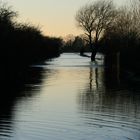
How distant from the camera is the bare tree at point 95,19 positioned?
110 meters

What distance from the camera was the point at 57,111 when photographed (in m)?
18.7

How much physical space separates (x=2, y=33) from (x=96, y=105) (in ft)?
95.5

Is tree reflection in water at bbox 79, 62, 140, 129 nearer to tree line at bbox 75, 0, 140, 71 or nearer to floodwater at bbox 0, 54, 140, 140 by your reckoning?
floodwater at bbox 0, 54, 140, 140

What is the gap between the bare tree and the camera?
11016 cm

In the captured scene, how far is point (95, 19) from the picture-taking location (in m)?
113

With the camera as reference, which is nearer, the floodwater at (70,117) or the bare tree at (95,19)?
the floodwater at (70,117)

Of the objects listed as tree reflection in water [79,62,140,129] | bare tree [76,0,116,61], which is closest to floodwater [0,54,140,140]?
tree reflection in water [79,62,140,129]

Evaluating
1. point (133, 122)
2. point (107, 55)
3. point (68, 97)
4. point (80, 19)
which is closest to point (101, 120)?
point (133, 122)

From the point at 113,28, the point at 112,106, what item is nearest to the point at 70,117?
the point at 112,106

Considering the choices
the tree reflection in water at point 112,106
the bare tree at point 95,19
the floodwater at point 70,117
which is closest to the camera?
the floodwater at point 70,117

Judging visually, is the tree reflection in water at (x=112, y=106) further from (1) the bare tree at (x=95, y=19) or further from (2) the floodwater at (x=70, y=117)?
(1) the bare tree at (x=95, y=19)

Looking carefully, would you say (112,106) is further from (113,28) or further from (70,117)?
(113,28)

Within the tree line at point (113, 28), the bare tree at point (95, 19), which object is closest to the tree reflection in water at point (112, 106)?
the tree line at point (113, 28)

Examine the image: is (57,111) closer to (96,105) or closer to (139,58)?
(96,105)
